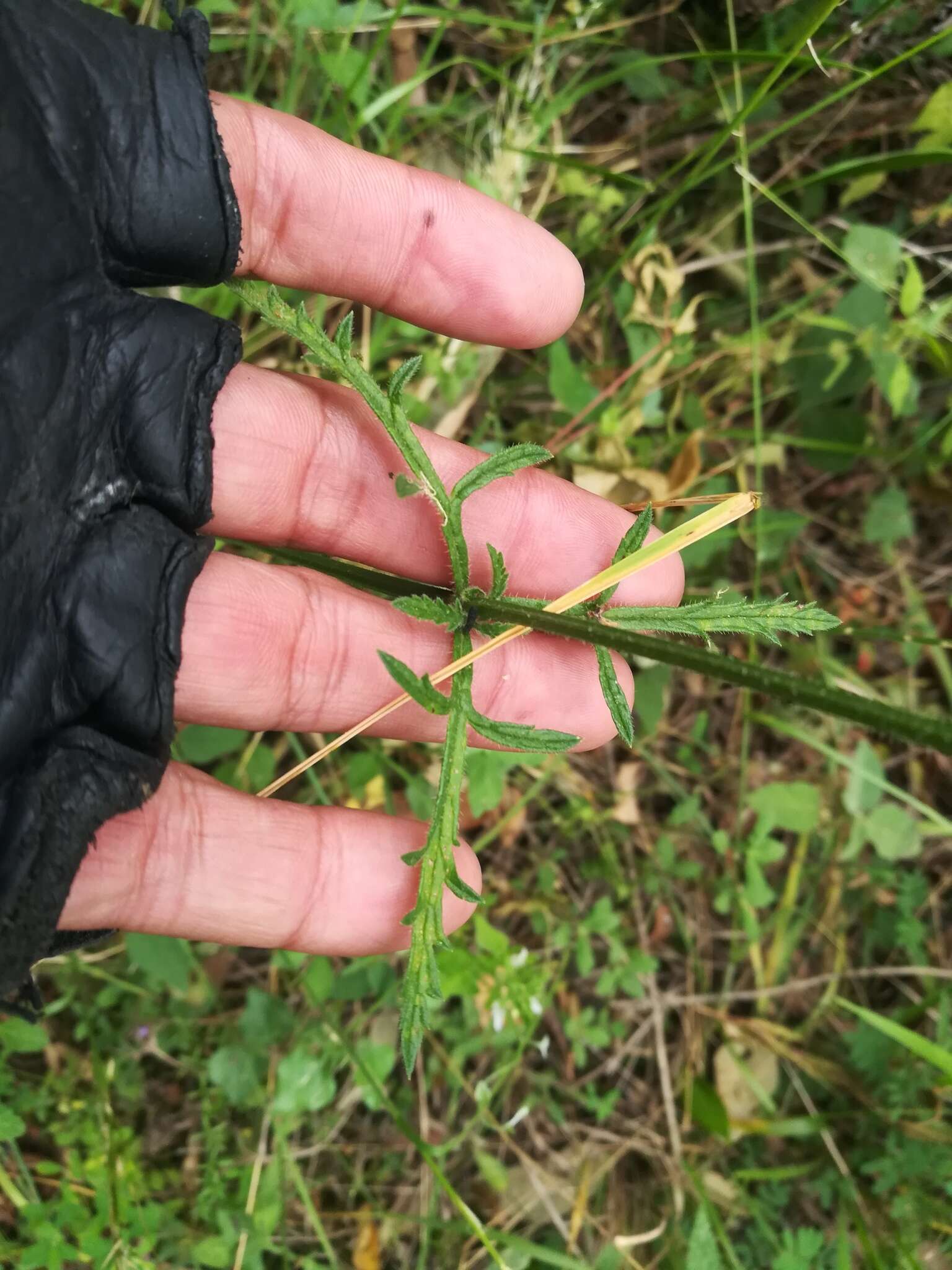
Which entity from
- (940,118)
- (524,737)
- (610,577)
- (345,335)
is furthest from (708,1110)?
(940,118)

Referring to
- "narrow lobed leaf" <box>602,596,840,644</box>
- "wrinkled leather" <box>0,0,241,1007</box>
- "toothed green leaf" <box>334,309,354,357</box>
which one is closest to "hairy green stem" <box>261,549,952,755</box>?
"narrow lobed leaf" <box>602,596,840,644</box>

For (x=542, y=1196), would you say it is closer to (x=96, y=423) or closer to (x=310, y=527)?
(x=310, y=527)

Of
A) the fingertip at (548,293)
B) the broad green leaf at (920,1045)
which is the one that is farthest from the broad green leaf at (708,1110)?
the fingertip at (548,293)

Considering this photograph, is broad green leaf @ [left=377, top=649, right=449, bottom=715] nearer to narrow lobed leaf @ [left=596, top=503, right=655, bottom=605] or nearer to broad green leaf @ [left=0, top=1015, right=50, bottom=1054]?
narrow lobed leaf @ [left=596, top=503, right=655, bottom=605]

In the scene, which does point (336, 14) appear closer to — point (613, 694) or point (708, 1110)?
point (613, 694)

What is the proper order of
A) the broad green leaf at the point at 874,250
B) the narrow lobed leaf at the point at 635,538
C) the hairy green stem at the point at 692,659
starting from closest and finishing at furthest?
the hairy green stem at the point at 692,659 → the narrow lobed leaf at the point at 635,538 → the broad green leaf at the point at 874,250

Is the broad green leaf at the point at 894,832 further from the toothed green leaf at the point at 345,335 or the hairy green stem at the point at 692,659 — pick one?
the toothed green leaf at the point at 345,335
